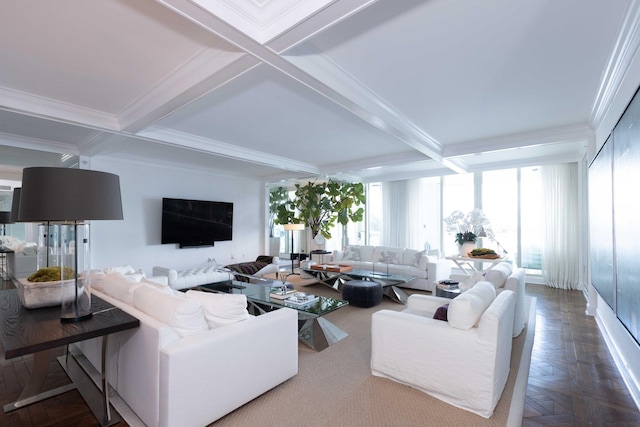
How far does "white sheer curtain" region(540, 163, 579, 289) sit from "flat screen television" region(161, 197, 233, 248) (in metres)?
6.90

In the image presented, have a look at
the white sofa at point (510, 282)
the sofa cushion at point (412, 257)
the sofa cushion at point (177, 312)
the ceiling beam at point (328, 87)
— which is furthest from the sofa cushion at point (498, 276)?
the sofa cushion at point (177, 312)

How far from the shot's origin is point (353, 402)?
2.23m

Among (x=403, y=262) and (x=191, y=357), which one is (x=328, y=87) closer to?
(x=191, y=357)

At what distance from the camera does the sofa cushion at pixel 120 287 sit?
2.38 meters

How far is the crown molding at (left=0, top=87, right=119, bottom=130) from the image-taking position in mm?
3086

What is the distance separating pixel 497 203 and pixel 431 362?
19.1ft

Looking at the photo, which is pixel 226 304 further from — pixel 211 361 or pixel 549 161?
pixel 549 161

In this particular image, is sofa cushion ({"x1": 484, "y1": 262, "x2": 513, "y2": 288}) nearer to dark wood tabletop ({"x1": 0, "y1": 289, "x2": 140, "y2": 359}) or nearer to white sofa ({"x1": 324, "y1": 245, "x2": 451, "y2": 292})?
white sofa ({"x1": 324, "y1": 245, "x2": 451, "y2": 292})

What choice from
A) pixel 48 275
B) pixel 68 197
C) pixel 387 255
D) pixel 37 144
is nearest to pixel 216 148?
pixel 37 144

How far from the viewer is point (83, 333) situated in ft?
5.47

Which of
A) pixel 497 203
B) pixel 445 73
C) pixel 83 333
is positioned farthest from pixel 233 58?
pixel 497 203

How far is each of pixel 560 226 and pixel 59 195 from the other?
7.60 metres

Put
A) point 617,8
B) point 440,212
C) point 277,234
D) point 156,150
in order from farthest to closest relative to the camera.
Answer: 1. point 277,234
2. point 440,212
3. point 156,150
4. point 617,8

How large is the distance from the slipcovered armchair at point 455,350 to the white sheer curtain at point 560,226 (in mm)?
4680
